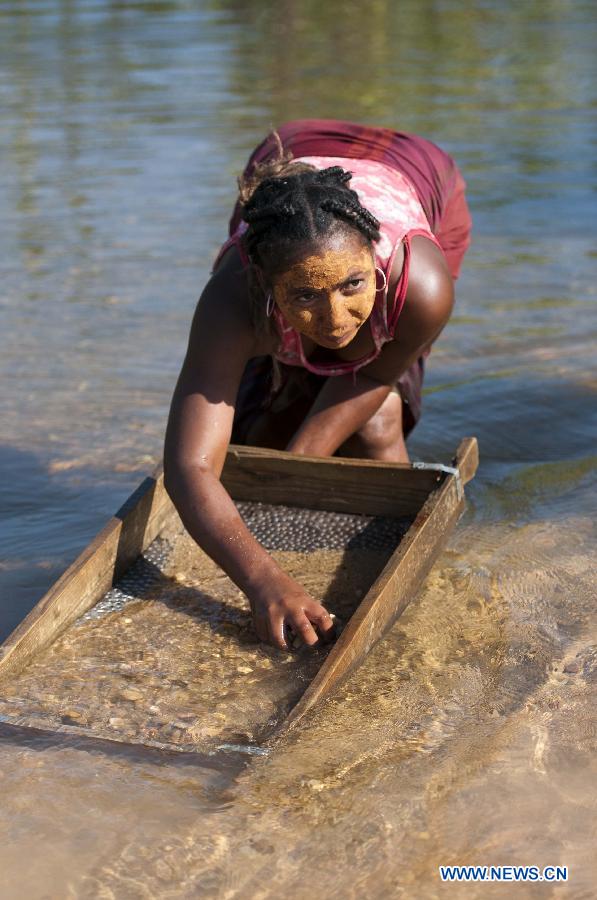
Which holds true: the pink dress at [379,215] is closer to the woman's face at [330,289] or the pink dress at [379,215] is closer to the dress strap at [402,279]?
the dress strap at [402,279]

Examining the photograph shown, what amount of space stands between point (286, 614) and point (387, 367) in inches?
36.2

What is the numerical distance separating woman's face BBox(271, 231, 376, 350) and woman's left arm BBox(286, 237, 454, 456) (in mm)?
235

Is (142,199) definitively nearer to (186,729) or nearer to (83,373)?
(83,373)

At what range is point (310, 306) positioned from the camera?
2914 millimetres

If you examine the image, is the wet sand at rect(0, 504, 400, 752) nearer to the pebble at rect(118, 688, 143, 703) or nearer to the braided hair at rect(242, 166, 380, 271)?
the pebble at rect(118, 688, 143, 703)

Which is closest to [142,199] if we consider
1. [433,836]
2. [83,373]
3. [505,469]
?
[83,373]

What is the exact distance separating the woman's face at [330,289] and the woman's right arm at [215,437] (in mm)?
182

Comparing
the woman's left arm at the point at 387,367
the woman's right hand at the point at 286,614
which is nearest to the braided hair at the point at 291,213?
the woman's left arm at the point at 387,367

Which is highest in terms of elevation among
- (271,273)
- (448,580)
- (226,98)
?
(271,273)

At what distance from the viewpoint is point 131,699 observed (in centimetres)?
277

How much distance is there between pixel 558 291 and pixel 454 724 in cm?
384

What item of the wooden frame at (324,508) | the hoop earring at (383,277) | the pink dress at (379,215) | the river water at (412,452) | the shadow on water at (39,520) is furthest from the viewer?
the shadow on water at (39,520)

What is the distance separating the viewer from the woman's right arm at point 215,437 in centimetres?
300

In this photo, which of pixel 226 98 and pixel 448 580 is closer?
pixel 448 580
